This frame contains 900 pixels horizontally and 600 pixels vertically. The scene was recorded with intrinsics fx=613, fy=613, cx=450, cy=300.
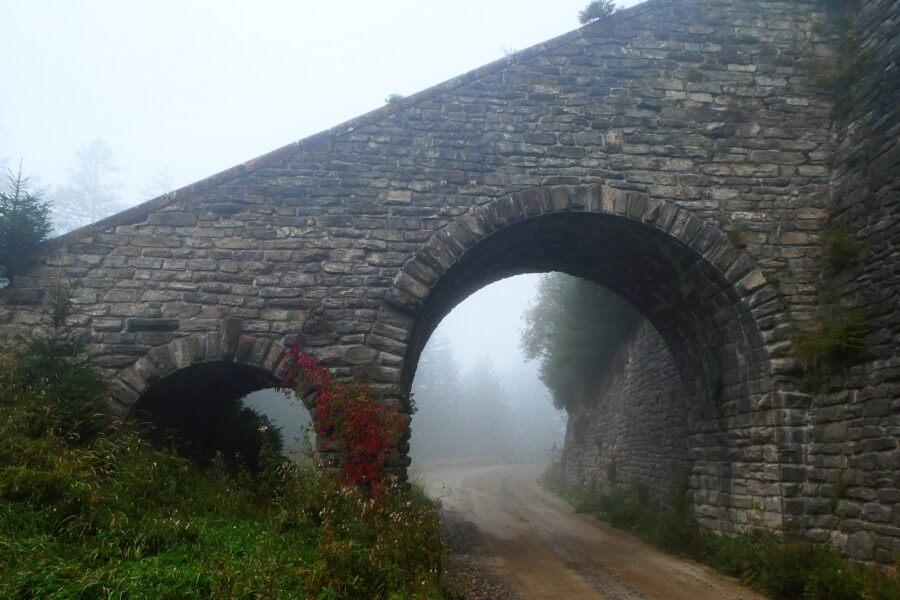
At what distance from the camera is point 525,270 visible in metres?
11.7

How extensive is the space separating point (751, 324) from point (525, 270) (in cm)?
421

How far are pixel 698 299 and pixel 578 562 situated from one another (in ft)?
14.5

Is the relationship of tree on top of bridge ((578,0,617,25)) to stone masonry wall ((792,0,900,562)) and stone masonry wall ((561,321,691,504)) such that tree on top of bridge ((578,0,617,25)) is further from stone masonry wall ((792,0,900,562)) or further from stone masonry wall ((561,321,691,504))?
stone masonry wall ((561,321,691,504))

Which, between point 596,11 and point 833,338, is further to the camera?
point 596,11

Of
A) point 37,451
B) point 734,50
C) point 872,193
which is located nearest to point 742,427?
point 872,193

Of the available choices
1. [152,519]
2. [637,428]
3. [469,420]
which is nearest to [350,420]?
[152,519]

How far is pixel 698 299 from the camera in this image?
9719 millimetres

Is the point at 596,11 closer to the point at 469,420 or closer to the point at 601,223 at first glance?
the point at 601,223

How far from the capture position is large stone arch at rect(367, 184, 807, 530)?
8484mm

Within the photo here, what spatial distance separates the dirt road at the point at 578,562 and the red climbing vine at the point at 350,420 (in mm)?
2235

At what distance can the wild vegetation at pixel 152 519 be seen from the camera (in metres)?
4.46

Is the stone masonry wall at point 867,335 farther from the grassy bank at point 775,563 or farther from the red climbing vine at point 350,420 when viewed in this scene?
the red climbing vine at point 350,420

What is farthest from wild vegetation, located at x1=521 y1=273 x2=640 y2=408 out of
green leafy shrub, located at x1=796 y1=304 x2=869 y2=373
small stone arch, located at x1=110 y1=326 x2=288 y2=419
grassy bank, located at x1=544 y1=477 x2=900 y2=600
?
small stone arch, located at x1=110 y1=326 x2=288 y2=419

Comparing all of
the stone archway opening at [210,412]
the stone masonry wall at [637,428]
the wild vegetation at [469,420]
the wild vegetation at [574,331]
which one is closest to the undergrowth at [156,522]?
the stone archway opening at [210,412]
